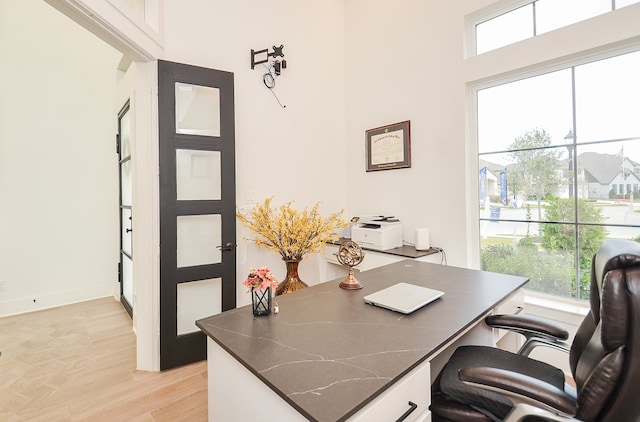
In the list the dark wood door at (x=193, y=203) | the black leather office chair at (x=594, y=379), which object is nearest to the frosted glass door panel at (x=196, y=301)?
the dark wood door at (x=193, y=203)

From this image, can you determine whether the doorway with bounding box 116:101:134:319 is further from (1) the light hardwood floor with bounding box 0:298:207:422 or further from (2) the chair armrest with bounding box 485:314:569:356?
(2) the chair armrest with bounding box 485:314:569:356

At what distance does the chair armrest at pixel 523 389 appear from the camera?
33.9 inches

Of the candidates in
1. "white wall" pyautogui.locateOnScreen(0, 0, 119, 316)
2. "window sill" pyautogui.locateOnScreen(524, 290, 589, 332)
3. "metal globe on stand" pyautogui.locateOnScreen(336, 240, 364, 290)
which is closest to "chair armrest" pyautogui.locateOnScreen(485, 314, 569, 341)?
"metal globe on stand" pyautogui.locateOnScreen(336, 240, 364, 290)

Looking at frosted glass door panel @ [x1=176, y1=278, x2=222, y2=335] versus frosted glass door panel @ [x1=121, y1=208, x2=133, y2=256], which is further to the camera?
frosted glass door panel @ [x1=121, y1=208, x2=133, y2=256]

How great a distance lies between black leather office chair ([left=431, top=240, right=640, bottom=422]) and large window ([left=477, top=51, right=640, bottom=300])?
131cm

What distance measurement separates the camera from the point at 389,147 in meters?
3.23

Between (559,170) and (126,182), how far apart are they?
4.37 m

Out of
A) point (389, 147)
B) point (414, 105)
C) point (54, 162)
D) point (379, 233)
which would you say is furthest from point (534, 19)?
point (54, 162)

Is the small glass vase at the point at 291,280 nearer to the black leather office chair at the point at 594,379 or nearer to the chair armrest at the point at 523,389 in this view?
the black leather office chair at the point at 594,379

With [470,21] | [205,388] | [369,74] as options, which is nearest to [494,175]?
[470,21]

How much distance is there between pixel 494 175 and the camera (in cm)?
261

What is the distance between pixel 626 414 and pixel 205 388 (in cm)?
219

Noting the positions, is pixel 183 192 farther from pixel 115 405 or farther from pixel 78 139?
pixel 78 139

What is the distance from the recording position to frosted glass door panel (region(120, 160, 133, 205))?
3.48 meters
